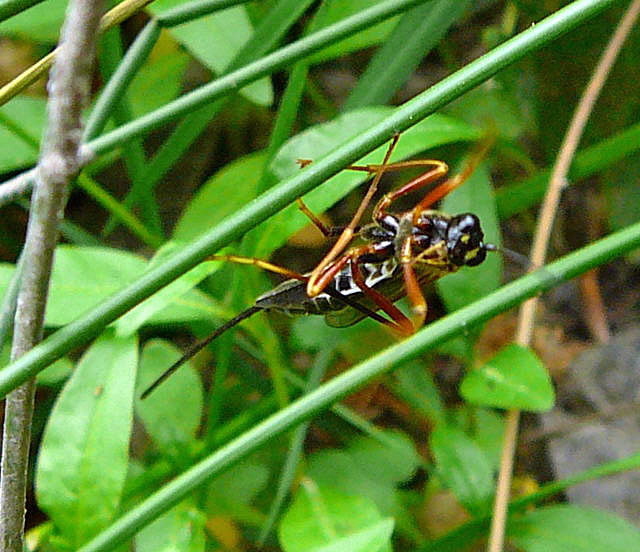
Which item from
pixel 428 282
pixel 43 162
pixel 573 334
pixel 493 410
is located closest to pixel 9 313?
pixel 43 162

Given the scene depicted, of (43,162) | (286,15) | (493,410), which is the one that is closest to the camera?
(43,162)

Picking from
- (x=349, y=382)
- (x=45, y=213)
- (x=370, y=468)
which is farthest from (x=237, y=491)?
(x=45, y=213)

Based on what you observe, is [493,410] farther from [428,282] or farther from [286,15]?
[286,15]

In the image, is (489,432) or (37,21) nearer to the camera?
(37,21)

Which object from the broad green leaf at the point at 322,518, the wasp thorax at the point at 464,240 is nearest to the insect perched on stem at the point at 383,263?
the wasp thorax at the point at 464,240

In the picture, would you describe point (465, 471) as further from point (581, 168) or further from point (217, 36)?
point (217, 36)

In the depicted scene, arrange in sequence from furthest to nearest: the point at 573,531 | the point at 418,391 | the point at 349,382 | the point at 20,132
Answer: the point at 418,391
the point at 20,132
the point at 573,531
the point at 349,382

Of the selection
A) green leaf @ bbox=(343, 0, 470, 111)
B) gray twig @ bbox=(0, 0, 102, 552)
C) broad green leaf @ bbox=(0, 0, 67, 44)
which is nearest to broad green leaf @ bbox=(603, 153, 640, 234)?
green leaf @ bbox=(343, 0, 470, 111)

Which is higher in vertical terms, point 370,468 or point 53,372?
point 53,372
